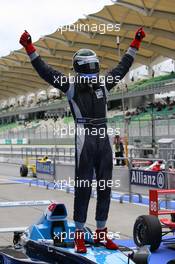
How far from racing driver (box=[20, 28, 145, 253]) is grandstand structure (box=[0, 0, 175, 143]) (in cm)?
1030

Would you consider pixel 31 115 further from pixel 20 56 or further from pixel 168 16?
pixel 168 16

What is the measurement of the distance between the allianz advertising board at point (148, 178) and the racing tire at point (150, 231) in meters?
4.49

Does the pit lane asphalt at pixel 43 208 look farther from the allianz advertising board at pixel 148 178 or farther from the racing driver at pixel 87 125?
the racing driver at pixel 87 125

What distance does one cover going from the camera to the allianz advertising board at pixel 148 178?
1105 cm

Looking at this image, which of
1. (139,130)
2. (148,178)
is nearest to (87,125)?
(148,178)

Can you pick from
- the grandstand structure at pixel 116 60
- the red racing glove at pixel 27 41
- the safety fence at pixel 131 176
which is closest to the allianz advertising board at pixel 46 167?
the safety fence at pixel 131 176

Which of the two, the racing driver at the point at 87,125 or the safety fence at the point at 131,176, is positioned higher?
the racing driver at the point at 87,125

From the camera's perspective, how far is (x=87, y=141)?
16.2 ft

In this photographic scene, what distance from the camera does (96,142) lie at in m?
4.98

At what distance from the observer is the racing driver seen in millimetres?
4965

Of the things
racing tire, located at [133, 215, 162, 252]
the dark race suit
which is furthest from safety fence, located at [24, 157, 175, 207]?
the dark race suit

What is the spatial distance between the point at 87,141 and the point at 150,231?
1.83 m

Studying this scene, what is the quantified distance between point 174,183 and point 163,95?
3558 centimetres

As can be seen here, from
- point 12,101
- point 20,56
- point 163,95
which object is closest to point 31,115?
point 12,101
